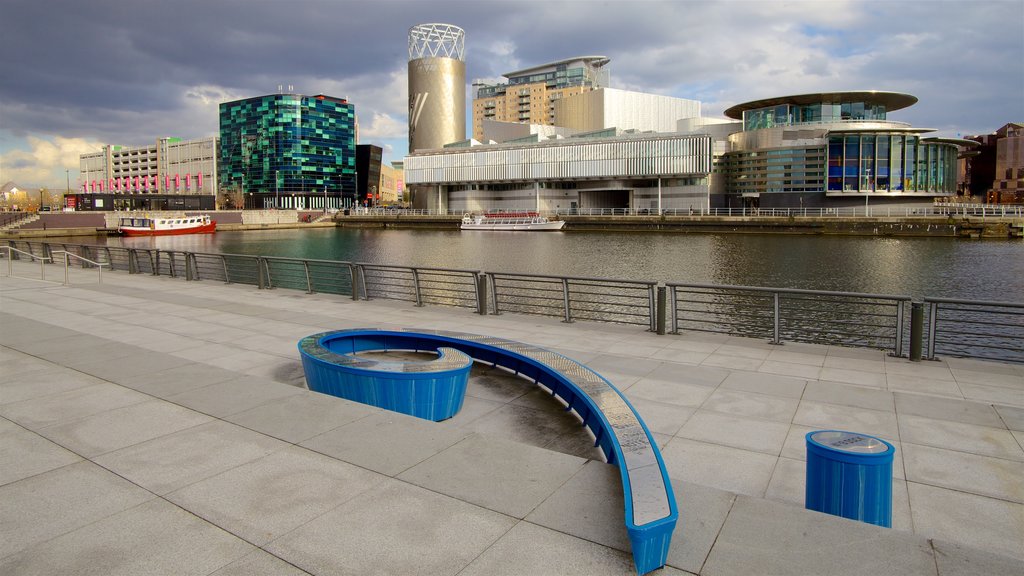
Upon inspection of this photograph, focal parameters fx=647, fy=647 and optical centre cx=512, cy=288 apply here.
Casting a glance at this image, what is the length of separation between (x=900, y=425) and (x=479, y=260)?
4591 cm

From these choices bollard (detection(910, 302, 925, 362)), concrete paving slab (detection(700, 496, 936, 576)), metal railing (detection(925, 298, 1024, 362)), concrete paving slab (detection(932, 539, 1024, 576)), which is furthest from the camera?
bollard (detection(910, 302, 925, 362))

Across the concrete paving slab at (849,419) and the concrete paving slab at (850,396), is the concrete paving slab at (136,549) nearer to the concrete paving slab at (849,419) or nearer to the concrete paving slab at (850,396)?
the concrete paving slab at (849,419)

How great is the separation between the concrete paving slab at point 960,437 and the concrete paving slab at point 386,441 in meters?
4.76

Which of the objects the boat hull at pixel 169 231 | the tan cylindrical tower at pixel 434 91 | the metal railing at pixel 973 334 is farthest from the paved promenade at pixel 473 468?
the tan cylindrical tower at pixel 434 91

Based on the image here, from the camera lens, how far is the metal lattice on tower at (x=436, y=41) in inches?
6781

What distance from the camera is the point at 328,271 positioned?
4553cm

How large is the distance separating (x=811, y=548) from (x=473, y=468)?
245 centimetres

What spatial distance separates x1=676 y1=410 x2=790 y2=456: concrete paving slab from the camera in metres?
6.59

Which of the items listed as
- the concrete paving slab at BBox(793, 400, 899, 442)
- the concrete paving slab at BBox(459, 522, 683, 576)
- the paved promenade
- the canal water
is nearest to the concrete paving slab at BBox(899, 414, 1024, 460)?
the paved promenade

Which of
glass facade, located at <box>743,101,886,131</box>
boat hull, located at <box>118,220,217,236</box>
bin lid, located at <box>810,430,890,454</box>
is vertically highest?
glass facade, located at <box>743,101,886,131</box>

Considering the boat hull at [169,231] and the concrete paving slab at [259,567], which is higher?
the boat hull at [169,231]

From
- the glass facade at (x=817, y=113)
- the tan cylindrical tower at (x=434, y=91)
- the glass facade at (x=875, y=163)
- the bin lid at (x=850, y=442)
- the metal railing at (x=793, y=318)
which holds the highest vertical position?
the tan cylindrical tower at (x=434, y=91)

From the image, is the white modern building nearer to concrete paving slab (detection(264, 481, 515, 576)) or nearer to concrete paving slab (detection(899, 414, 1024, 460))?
concrete paving slab (detection(899, 414, 1024, 460))

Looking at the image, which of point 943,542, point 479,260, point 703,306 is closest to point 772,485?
point 943,542
